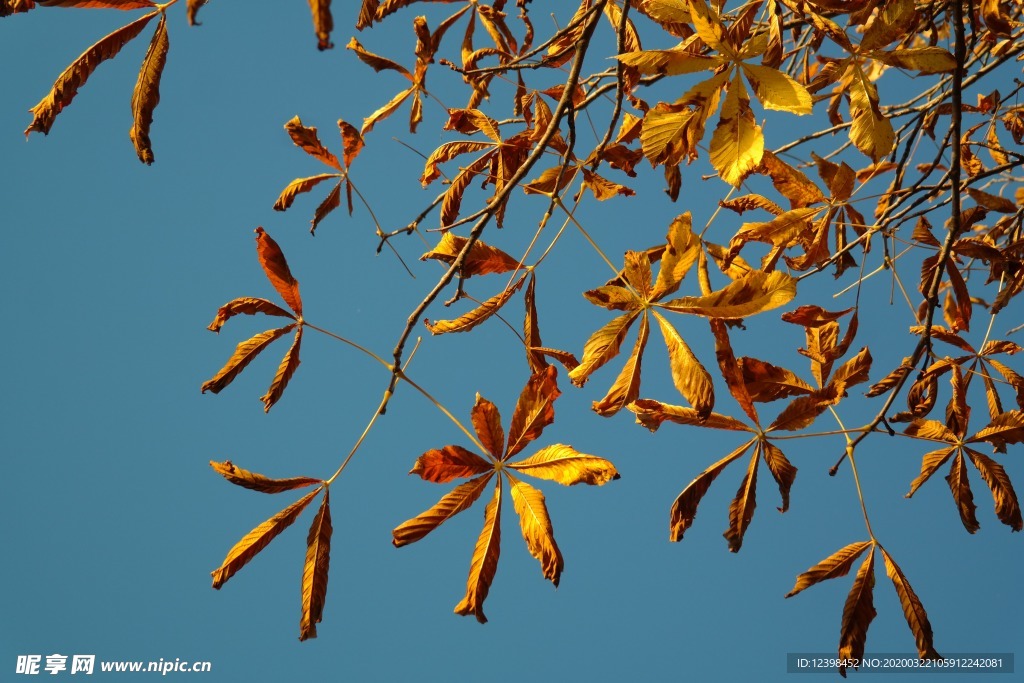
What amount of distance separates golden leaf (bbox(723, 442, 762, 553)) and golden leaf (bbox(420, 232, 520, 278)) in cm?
47

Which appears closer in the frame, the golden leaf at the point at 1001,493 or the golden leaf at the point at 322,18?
the golden leaf at the point at 322,18

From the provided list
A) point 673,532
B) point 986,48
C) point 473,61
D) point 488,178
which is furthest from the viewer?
point 986,48

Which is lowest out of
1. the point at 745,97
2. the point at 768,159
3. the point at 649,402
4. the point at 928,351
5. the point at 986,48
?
the point at 649,402

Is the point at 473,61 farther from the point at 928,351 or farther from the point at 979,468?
the point at 979,468

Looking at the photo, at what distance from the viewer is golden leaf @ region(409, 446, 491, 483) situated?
111 cm

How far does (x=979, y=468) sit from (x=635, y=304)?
2.25ft

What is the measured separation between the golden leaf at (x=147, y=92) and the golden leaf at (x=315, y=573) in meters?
0.53

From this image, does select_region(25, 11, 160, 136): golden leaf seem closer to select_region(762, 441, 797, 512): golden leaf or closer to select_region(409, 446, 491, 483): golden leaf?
select_region(409, 446, 491, 483): golden leaf

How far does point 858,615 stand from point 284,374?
2.89 feet

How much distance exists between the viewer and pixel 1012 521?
1.27m

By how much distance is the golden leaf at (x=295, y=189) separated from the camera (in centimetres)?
125

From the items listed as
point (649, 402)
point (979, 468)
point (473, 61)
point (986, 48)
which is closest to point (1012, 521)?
point (979, 468)

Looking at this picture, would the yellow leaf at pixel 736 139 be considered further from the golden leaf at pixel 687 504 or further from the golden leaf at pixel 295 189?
the golden leaf at pixel 295 189

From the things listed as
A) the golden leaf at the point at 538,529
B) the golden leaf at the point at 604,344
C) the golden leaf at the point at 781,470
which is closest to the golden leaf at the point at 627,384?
the golden leaf at the point at 604,344
